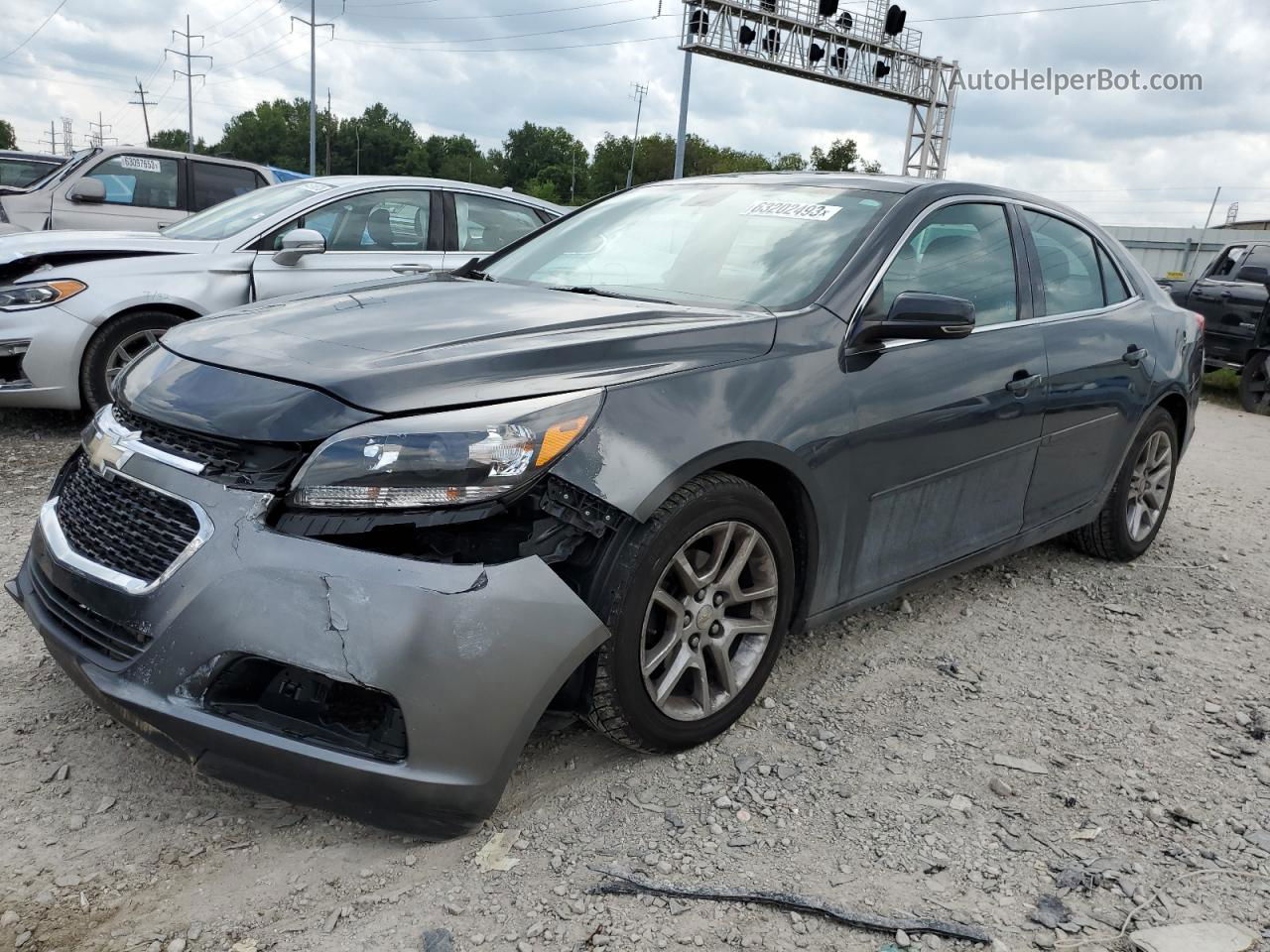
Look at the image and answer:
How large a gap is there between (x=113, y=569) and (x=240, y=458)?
407mm

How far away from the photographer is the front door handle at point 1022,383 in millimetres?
3600

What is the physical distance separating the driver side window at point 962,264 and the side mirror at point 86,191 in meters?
8.22

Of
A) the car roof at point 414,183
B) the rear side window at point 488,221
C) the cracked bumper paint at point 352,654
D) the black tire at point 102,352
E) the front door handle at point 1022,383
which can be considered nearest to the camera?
the cracked bumper paint at point 352,654

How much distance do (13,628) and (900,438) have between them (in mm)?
2939

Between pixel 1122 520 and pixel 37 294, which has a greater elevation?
pixel 37 294

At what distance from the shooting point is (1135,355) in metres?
4.34

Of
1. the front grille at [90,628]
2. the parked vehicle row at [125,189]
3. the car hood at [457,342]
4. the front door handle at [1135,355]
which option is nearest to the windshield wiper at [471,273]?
the car hood at [457,342]

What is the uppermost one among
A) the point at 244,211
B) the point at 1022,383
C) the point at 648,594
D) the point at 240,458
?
the point at 244,211

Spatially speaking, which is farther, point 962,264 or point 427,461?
point 962,264

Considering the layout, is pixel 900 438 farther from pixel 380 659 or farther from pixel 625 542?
pixel 380 659

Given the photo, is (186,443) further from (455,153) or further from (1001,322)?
(455,153)

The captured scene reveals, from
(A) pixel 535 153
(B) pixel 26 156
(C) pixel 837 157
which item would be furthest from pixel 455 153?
(B) pixel 26 156

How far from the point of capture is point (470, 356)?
2.49 m

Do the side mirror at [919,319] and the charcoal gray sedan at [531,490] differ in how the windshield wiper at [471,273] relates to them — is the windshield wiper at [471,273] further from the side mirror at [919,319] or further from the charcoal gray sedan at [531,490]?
the side mirror at [919,319]
